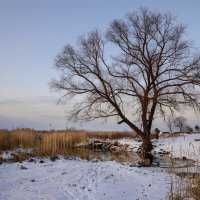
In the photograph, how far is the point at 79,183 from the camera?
8969 millimetres

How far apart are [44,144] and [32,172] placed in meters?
6.17

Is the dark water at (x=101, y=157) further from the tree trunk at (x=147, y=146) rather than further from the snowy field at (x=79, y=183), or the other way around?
the tree trunk at (x=147, y=146)

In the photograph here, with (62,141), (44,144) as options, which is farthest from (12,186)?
(62,141)

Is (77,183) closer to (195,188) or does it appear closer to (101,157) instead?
(195,188)

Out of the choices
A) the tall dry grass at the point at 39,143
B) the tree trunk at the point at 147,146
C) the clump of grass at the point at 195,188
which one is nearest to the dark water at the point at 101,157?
the tall dry grass at the point at 39,143

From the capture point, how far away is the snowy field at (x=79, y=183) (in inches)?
304

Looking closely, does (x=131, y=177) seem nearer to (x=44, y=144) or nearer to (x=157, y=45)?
(x=44, y=144)

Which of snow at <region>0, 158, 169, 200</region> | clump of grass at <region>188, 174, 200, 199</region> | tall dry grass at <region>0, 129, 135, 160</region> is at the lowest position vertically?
snow at <region>0, 158, 169, 200</region>

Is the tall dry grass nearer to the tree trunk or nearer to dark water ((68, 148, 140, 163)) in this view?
dark water ((68, 148, 140, 163))

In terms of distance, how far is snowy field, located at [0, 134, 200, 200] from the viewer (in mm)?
7732

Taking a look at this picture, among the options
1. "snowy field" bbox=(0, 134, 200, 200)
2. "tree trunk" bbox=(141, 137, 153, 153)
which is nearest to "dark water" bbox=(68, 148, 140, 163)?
"snowy field" bbox=(0, 134, 200, 200)

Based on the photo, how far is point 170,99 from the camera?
957 inches

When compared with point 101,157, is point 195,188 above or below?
above

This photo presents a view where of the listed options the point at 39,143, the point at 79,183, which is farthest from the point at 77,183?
the point at 39,143
